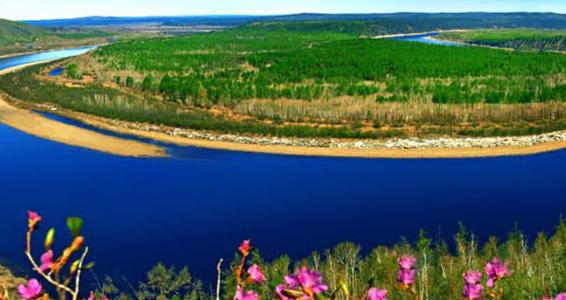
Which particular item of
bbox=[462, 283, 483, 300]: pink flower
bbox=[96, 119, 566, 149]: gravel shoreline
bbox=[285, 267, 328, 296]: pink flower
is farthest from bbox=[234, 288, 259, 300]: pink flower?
bbox=[96, 119, 566, 149]: gravel shoreline

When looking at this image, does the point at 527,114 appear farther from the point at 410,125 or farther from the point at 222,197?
the point at 222,197

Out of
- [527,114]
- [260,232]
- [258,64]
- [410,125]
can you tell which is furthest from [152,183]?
[258,64]

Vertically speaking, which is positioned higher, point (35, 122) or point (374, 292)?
point (374, 292)

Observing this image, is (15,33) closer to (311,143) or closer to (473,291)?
(311,143)

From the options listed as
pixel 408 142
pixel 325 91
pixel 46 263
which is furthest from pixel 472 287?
pixel 325 91

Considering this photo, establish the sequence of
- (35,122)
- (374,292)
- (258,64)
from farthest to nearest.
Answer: (258,64) → (35,122) → (374,292)

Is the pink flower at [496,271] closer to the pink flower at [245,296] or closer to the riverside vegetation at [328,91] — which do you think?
the pink flower at [245,296]
